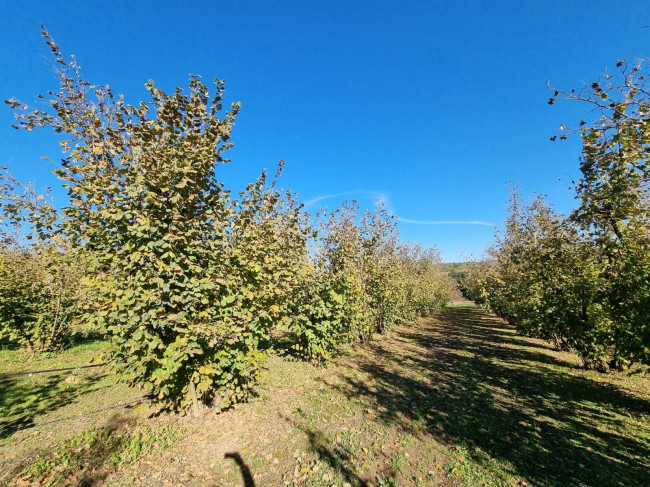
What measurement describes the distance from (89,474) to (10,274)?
11.7 meters

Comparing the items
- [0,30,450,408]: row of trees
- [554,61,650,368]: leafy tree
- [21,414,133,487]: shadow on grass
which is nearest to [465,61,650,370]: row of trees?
[554,61,650,368]: leafy tree

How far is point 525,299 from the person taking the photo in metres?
13.2

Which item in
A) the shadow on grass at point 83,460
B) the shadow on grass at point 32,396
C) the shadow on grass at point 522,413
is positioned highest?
the shadow on grass at point 522,413

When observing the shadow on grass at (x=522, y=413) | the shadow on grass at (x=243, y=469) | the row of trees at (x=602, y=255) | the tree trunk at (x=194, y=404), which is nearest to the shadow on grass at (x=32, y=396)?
the tree trunk at (x=194, y=404)

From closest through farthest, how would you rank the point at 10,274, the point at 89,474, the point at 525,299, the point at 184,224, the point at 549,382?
1. the point at 89,474
2. the point at 184,224
3. the point at 549,382
4. the point at 10,274
5. the point at 525,299

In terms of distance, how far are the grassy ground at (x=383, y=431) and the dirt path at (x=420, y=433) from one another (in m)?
0.02

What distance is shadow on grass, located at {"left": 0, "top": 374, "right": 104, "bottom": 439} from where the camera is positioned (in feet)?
18.0

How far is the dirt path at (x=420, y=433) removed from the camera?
4148mm

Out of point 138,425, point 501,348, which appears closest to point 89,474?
point 138,425

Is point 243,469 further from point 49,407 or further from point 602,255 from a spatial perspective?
point 602,255

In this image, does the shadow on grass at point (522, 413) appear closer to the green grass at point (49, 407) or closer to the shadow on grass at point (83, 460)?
the shadow on grass at point (83, 460)

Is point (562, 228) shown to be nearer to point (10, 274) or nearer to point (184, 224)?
point (184, 224)

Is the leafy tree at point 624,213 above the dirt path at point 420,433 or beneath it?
above

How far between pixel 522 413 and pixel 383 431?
3.46 meters
